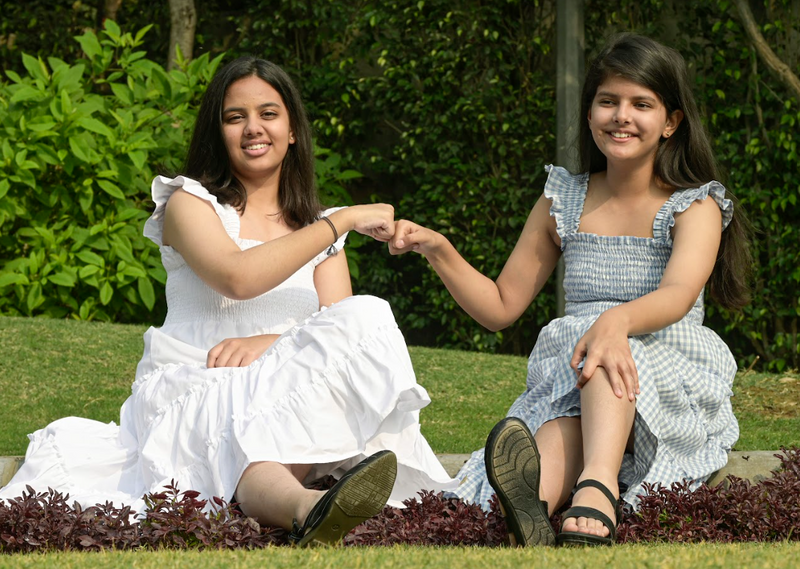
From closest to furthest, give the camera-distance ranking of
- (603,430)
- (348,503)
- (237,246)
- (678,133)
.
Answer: (348,503) < (603,430) < (237,246) < (678,133)

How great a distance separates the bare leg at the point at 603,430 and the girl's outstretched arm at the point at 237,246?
940mm

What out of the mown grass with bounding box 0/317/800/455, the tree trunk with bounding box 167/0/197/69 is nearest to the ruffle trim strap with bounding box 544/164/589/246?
the mown grass with bounding box 0/317/800/455

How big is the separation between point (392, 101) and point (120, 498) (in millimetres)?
5025

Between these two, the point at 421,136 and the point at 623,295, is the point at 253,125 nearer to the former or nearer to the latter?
the point at 623,295

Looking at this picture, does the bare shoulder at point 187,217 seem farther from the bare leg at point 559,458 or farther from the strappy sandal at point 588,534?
the strappy sandal at point 588,534

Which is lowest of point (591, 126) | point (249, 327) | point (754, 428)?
point (754, 428)

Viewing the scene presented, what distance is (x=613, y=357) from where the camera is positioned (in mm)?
2779

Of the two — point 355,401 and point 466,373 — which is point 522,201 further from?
point 355,401

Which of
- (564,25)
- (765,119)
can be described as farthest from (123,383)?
(765,119)

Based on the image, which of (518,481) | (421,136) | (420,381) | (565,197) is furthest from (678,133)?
(421,136)

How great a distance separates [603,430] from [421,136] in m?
5.01

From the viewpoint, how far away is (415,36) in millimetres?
7387

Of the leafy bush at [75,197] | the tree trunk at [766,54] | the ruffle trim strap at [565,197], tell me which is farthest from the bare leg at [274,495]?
the tree trunk at [766,54]

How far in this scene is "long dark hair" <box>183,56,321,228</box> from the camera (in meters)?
3.52
